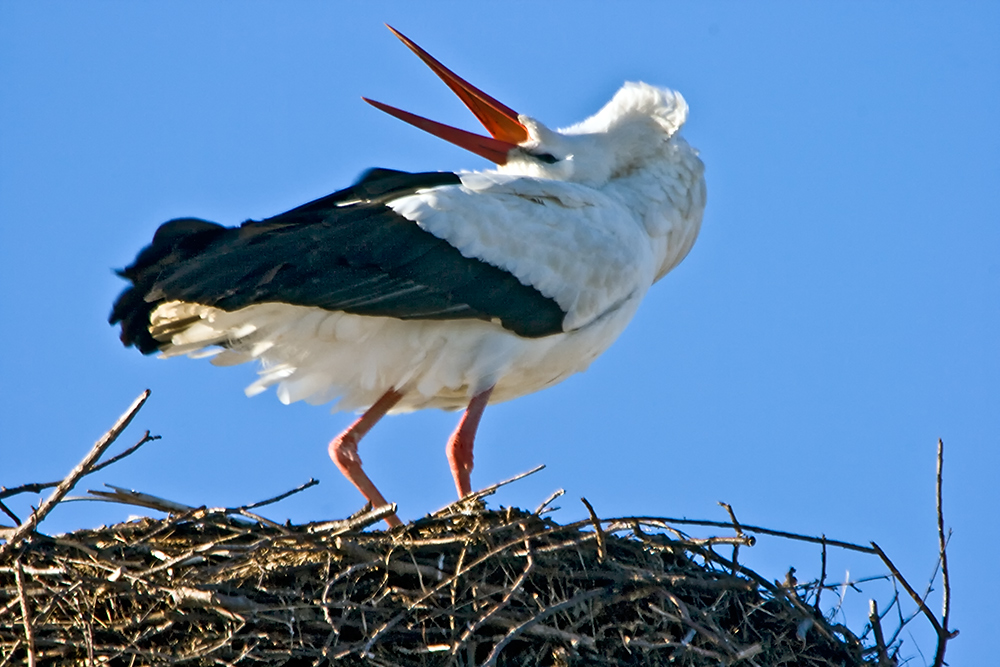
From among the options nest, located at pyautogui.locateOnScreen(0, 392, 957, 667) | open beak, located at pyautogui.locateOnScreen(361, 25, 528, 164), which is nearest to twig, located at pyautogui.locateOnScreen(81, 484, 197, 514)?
nest, located at pyautogui.locateOnScreen(0, 392, 957, 667)

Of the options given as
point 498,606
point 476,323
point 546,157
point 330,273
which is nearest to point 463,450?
point 476,323

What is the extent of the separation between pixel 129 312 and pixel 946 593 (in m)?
4.00

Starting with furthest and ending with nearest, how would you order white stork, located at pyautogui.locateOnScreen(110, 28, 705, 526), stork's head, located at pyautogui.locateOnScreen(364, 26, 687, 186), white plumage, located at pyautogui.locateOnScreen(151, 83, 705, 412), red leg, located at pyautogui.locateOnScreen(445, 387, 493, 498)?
stork's head, located at pyautogui.locateOnScreen(364, 26, 687, 186) < red leg, located at pyautogui.locateOnScreen(445, 387, 493, 498) < white plumage, located at pyautogui.locateOnScreen(151, 83, 705, 412) < white stork, located at pyautogui.locateOnScreen(110, 28, 705, 526)

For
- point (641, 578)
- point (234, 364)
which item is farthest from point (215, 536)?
point (641, 578)

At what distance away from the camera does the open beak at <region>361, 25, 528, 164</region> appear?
27.6ft

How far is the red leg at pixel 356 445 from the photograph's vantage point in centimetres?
774

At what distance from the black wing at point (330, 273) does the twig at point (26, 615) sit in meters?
1.56

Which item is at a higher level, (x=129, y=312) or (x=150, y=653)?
(x=129, y=312)

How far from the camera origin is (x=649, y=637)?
5969mm

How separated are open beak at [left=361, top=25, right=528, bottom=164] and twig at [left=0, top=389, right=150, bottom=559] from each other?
11.9ft

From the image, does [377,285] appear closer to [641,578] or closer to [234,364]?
[234,364]

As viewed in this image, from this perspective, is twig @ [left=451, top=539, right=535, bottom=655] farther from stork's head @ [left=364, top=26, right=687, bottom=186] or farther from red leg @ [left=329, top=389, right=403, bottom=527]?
stork's head @ [left=364, top=26, right=687, bottom=186]

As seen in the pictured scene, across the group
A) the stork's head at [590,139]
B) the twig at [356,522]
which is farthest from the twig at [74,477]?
the stork's head at [590,139]

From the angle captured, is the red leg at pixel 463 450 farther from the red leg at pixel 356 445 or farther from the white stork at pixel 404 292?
the red leg at pixel 356 445
